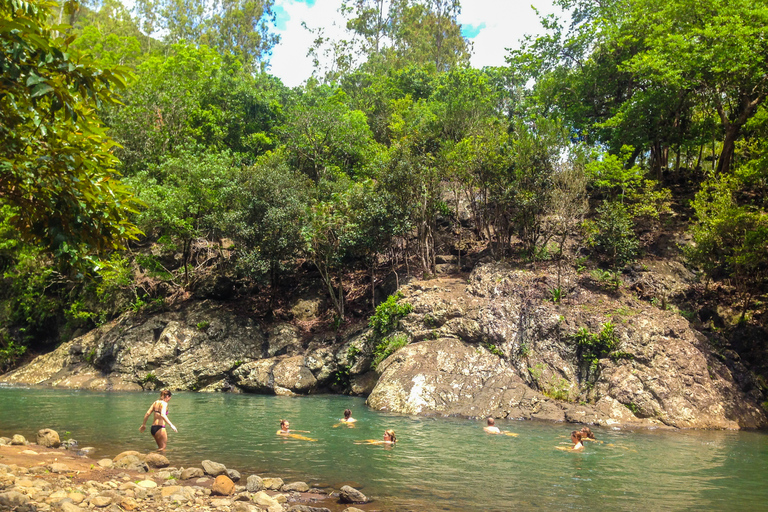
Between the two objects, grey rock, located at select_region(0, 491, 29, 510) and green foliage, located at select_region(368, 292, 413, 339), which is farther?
green foliage, located at select_region(368, 292, 413, 339)

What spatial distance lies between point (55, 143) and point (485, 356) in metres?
17.8

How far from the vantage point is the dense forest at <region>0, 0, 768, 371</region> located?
2398 cm

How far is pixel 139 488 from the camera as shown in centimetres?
866

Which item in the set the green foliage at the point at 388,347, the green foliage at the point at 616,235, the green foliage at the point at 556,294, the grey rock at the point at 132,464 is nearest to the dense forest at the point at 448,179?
the green foliage at the point at 616,235

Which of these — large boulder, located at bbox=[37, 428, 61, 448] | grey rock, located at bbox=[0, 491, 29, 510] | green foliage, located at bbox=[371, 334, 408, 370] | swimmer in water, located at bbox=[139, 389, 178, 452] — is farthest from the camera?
green foliage, located at bbox=[371, 334, 408, 370]

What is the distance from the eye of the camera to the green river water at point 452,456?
986 cm

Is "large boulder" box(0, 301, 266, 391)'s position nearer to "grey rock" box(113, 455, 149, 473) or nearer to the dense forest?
the dense forest

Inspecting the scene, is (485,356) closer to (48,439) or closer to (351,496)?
(351,496)

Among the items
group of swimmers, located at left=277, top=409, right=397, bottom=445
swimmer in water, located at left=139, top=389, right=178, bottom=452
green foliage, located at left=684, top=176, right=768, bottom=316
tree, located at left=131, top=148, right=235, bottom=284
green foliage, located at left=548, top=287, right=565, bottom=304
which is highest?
tree, located at left=131, top=148, right=235, bottom=284

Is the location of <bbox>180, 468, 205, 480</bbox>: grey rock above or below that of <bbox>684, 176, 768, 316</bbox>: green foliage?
below

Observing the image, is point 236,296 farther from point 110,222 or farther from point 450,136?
point 110,222

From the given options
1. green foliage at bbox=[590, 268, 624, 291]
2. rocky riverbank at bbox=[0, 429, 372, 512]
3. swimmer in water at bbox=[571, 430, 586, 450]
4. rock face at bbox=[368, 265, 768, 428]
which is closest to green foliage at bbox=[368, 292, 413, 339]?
rock face at bbox=[368, 265, 768, 428]

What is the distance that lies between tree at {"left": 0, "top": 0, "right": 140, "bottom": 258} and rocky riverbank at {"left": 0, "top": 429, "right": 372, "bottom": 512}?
366 cm

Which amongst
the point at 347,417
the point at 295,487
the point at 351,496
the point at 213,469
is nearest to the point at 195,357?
the point at 347,417
